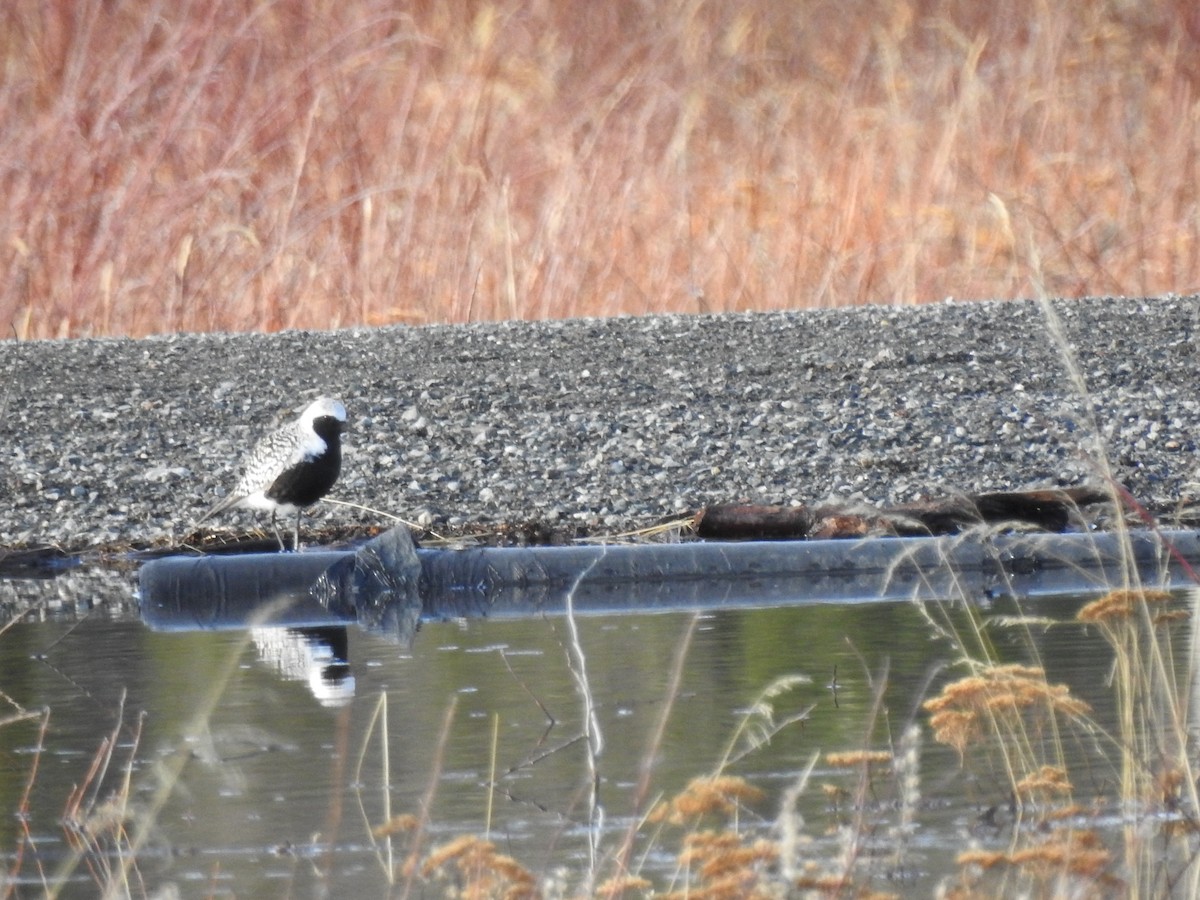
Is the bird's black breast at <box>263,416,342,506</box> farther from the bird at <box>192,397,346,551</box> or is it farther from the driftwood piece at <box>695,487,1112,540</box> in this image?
the driftwood piece at <box>695,487,1112,540</box>

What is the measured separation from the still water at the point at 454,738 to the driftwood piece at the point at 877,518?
76 centimetres

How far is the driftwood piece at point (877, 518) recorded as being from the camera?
5844 mm

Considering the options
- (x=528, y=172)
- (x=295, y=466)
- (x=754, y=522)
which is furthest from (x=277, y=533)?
(x=528, y=172)

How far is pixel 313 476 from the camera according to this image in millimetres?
6102

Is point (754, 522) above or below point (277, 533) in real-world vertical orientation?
above

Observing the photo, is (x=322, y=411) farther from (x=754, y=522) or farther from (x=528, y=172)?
(x=528, y=172)

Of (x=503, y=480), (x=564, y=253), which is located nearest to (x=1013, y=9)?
(x=564, y=253)

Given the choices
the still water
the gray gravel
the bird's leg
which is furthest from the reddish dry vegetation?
the still water

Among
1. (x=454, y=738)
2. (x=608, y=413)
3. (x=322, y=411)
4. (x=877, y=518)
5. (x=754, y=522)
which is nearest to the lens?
(x=454, y=738)

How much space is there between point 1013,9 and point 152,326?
18.2ft

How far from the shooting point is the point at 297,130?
1080cm

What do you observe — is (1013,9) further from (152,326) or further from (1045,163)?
(152,326)

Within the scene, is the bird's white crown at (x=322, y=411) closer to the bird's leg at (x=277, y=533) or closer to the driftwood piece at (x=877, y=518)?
the bird's leg at (x=277, y=533)

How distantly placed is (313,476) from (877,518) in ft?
5.09
